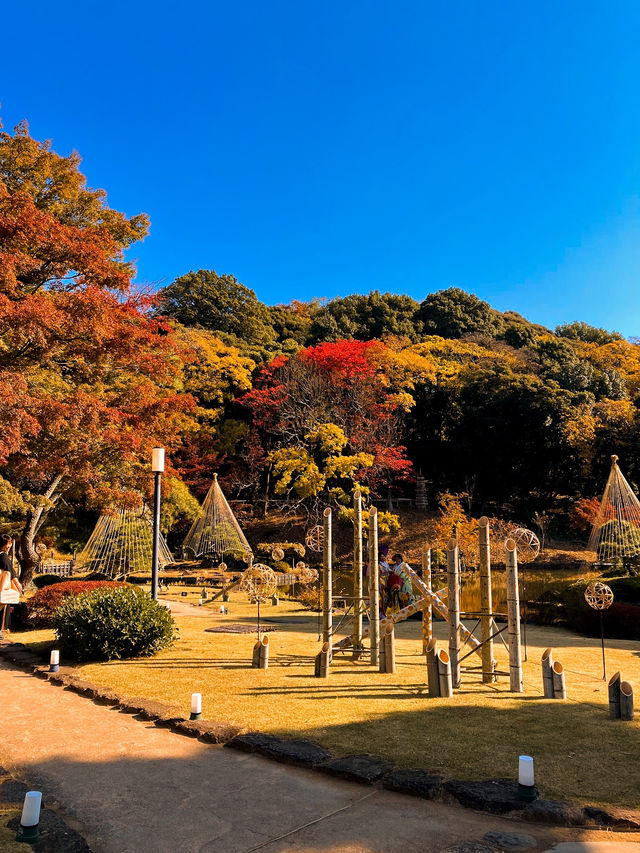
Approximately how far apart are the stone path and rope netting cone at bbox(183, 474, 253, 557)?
668 inches

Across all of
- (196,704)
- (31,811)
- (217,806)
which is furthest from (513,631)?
(31,811)

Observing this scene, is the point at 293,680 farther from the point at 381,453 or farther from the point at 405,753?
the point at 381,453

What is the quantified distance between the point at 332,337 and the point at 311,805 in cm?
3940

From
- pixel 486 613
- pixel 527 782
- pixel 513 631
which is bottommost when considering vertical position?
pixel 527 782

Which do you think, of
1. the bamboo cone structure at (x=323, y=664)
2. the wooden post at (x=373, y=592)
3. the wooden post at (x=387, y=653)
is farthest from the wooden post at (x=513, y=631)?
the bamboo cone structure at (x=323, y=664)

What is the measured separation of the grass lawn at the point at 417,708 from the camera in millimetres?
5086

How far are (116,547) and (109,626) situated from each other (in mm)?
10348

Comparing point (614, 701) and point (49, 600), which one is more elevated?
point (49, 600)

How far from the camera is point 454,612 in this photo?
8.00m

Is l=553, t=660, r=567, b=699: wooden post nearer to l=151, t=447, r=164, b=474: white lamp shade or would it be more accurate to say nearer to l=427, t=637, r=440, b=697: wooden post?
Result: l=427, t=637, r=440, b=697: wooden post

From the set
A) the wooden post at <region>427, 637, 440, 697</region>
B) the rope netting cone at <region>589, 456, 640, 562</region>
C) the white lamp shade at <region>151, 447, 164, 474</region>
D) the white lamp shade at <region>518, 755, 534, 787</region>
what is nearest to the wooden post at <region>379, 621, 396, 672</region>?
the wooden post at <region>427, 637, 440, 697</region>

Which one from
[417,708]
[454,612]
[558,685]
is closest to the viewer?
[417,708]

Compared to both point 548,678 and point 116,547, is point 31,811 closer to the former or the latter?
point 548,678

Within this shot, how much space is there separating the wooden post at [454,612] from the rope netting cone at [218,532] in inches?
607
